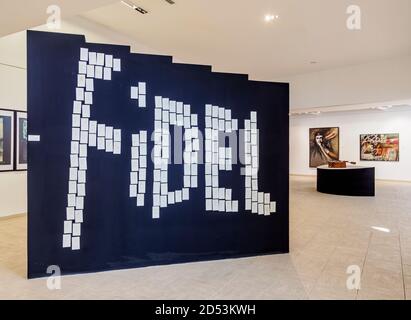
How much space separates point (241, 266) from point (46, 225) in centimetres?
228

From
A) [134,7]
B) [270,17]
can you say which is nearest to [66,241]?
[134,7]

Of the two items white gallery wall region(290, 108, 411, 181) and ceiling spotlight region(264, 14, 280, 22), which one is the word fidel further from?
white gallery wall region(290, 108, 411, 181)

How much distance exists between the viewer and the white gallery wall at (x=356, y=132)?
12.8 meters

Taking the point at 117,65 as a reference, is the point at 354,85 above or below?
above

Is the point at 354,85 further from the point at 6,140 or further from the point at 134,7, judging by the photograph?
the point at 6,140

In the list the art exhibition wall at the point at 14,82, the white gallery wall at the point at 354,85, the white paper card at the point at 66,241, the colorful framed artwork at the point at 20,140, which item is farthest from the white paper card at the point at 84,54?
the white gallery wall at the point at 354,85

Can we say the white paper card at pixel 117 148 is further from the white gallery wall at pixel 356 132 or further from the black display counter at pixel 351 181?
the white gallery wall at pixel 356 132

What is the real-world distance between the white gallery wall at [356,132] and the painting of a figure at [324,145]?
22cm

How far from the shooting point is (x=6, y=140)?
19.0 feet

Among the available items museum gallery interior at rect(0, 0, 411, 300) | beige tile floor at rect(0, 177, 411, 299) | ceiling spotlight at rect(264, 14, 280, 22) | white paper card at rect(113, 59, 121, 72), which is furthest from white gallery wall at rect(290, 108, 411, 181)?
white paper card at rect(113, 59, 121, 72)

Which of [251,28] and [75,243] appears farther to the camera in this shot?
[251,28]

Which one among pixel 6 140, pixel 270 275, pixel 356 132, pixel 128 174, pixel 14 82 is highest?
pixel 14 82

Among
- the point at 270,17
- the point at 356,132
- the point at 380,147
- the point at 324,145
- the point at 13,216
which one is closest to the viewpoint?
the point at 270,17

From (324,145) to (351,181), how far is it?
594 cm
